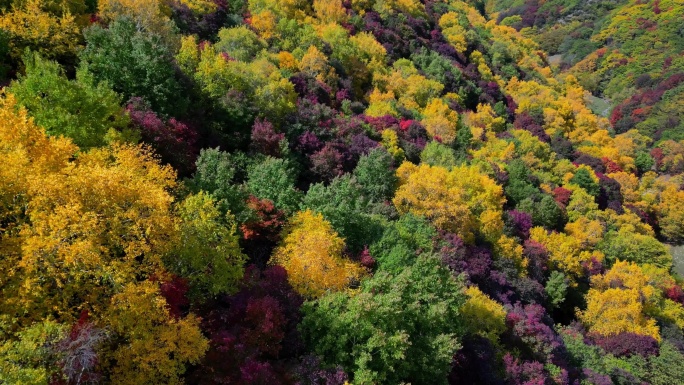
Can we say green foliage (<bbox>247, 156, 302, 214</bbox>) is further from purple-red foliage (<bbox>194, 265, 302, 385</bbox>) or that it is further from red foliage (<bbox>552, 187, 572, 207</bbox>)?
red foliage (<bbox>552, 187, 572, 207</bbox>)

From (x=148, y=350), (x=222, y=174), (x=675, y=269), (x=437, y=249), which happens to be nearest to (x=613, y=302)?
(x=437, y=249)

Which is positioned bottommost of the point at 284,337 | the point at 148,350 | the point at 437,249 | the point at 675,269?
the point at 675,269

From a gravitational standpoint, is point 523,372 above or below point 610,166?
above

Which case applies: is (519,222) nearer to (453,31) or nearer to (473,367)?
(473,367)

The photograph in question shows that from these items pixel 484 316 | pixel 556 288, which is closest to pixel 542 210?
pixel 556 288

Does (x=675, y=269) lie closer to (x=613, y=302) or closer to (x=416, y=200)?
(x=613, y=302)

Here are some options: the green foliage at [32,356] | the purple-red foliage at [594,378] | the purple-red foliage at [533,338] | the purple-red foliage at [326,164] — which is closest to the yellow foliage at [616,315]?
the purple-red foliage at [594,378]

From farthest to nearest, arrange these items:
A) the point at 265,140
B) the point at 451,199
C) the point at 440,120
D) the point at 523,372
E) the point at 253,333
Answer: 1. the point at 440,120
2. the point at 451,199
3. the point at 265,140
4. the point at 523,372
5. the point at 253,333
